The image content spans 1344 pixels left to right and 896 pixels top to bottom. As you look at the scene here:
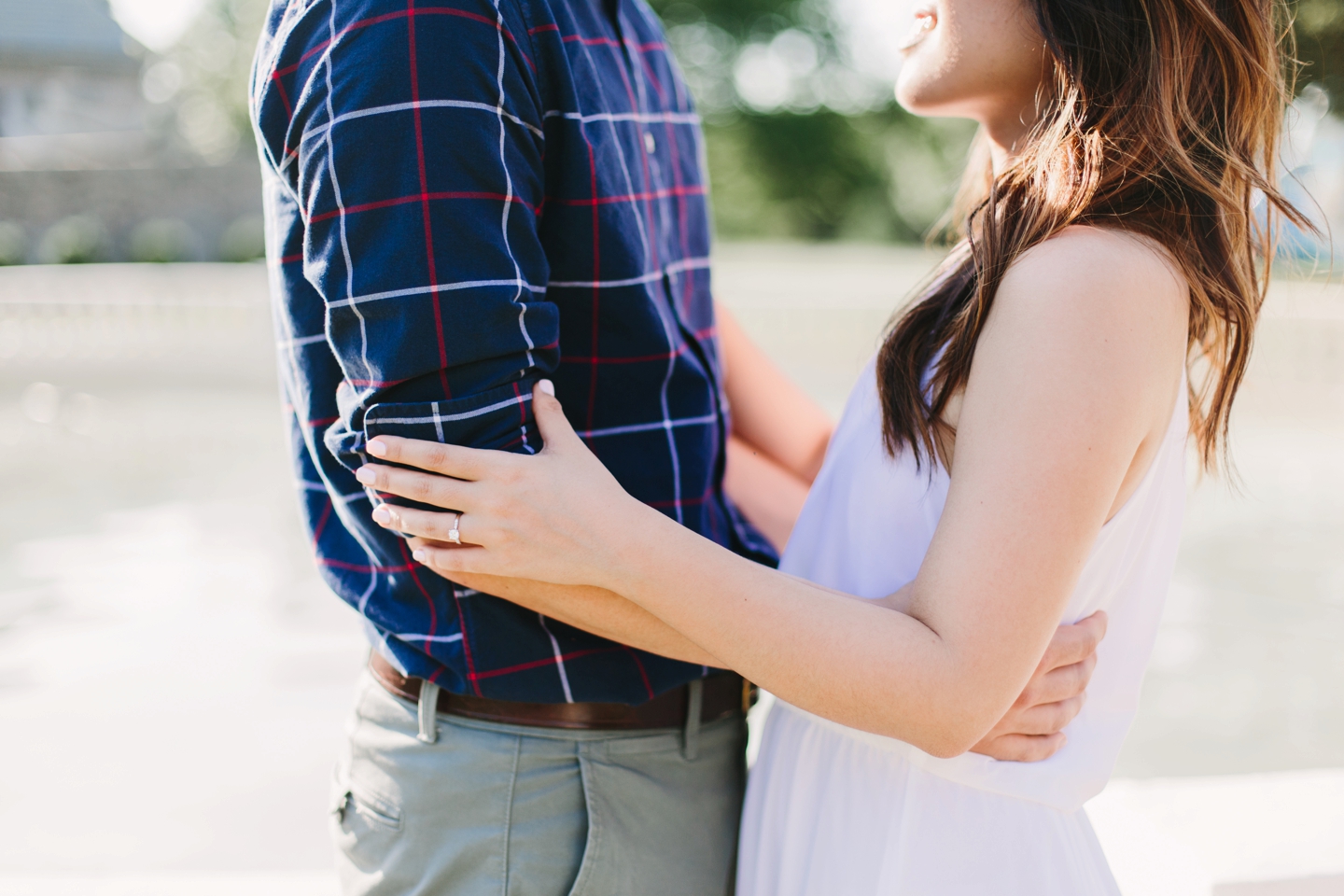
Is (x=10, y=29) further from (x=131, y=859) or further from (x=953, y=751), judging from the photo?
(x=953, y=751)

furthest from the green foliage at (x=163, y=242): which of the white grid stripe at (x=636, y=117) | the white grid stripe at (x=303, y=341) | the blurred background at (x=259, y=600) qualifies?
the white grid stripe at (x=303, y=341)

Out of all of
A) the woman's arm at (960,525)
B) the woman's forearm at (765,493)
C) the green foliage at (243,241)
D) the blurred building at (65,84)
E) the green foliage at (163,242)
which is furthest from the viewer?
the blurred building at (65,84)

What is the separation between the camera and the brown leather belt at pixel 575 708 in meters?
1.00

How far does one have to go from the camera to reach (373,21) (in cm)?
82

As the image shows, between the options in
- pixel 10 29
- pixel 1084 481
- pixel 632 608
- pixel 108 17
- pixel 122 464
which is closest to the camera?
pixel 1084 481

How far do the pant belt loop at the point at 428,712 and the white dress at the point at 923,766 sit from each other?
395 millimetres

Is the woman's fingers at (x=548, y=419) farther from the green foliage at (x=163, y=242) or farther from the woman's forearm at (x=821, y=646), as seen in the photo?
the green foliage at (x=163, y=242)

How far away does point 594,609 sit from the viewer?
0.91m

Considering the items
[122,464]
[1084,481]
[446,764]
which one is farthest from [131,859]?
[122,464]

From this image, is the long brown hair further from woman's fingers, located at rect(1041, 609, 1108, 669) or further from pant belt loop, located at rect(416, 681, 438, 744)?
pant belt loop, located at rect(416, 681, 438, 744)

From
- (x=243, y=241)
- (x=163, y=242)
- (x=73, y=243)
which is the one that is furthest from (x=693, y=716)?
(x=73, y=243)

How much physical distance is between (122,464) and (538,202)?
247 inches

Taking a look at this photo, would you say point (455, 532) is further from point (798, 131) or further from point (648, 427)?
point (798, 131)

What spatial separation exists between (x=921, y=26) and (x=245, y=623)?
3778 millimetres
